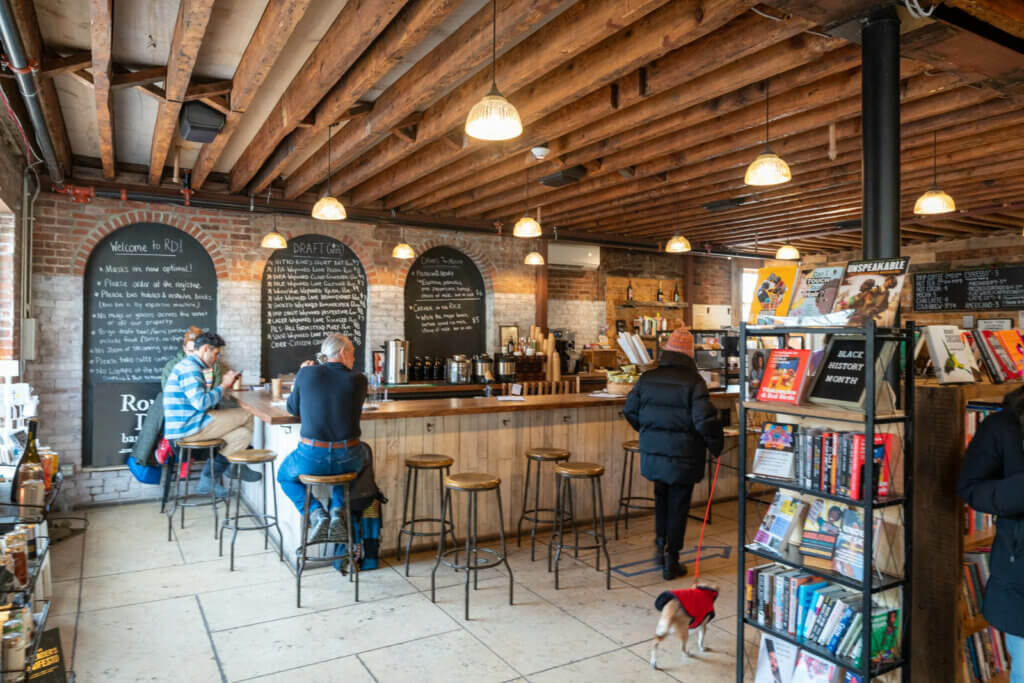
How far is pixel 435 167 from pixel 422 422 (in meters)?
2.24

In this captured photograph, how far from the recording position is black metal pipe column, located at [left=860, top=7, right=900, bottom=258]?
8.80 ft

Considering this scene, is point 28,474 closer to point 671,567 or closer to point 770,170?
point 671,567

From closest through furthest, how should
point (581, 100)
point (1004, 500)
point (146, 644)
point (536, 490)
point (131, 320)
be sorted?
1. point (1004, 500)
2. point (146, 644)
3. point (581, 100)
4. point (536, 490)
5. point (131, 320)

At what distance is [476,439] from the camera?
4.96 m

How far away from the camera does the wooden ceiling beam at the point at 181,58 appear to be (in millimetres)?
2980

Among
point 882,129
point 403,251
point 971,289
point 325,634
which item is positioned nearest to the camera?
point 882,129

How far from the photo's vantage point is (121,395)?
6.31m

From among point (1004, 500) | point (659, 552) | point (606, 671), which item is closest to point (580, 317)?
point (659, 552)

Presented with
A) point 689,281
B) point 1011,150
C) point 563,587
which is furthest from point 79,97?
point 689,281

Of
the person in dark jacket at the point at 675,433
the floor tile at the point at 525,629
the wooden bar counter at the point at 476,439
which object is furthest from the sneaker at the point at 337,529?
the person in dark jacket at the point at 675,433

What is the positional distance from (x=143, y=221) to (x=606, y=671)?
586 centimetres

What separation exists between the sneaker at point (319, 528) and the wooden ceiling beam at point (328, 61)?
2.56m

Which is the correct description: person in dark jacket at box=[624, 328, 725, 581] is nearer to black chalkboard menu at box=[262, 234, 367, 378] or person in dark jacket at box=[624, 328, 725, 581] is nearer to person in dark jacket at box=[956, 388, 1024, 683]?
person in dark jacket at box=[956, 388, 1024, 683]

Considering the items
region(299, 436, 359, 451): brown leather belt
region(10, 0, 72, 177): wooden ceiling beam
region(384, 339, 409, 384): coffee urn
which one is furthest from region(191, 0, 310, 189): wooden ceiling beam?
region(384, 339, 409, 384): coffee urn
